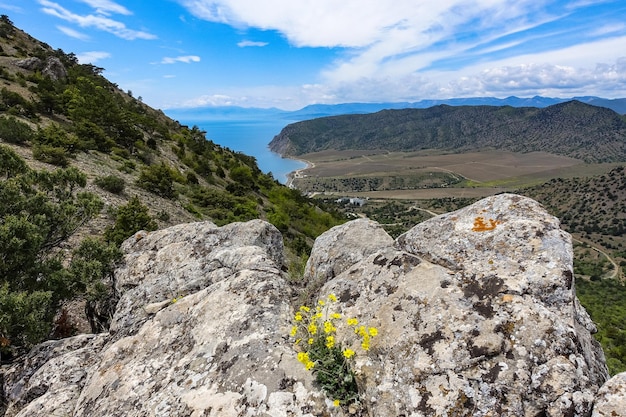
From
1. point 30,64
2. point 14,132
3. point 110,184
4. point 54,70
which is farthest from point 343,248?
point 54,70

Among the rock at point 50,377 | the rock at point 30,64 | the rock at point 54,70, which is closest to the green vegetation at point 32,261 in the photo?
the rock at point 50,377

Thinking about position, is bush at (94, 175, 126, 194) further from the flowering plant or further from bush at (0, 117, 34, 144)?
the flowering plant

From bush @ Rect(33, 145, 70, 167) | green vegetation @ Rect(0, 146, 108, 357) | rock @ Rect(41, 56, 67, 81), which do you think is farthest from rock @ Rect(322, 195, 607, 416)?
rock @ Rect(41, 56, 67, 81)

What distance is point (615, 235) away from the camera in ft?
361

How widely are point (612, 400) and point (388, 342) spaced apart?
2338 millimetres

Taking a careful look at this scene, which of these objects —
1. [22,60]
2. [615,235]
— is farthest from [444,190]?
[22,60]

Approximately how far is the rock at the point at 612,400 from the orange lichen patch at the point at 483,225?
259 cm

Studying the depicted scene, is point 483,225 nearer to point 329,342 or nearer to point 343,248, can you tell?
point 343,248

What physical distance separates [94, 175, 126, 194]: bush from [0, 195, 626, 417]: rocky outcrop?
16.0 meters

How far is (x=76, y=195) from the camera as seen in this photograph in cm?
1333

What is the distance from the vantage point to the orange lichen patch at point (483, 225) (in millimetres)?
5582

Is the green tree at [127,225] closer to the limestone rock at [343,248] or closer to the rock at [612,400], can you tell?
the limestone rock at [343,248]

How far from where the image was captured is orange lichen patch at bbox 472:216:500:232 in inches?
220

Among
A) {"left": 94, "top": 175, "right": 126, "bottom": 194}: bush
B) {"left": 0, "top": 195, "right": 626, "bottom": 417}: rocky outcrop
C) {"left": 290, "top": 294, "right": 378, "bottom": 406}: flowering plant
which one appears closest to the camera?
{"left": 0, "top": 195, "right": 626, "bottom": 417}: rocky outcrop
